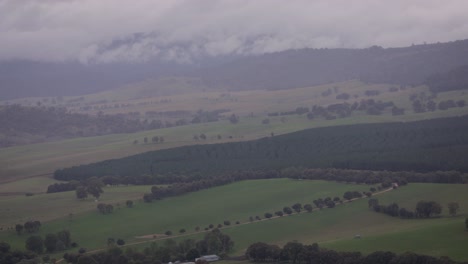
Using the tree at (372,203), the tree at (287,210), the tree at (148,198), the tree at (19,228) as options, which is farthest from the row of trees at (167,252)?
the tree at (148,198)

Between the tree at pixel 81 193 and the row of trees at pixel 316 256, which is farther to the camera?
the tree at pixel 81 193

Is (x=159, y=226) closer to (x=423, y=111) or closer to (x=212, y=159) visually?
(x=212, y=159)

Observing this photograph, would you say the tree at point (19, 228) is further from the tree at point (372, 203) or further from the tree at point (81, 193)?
the tree at point (372, 203)

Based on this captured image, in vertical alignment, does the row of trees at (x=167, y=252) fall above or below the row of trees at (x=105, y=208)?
below

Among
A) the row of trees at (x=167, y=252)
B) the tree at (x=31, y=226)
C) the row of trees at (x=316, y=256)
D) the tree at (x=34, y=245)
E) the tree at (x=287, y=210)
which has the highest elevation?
the tree at (x=31, y=226)

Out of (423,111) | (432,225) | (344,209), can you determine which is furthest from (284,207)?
(423,111)

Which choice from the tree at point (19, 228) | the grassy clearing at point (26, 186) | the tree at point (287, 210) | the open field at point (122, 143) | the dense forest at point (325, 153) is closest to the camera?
the tree at point (19, 228)
